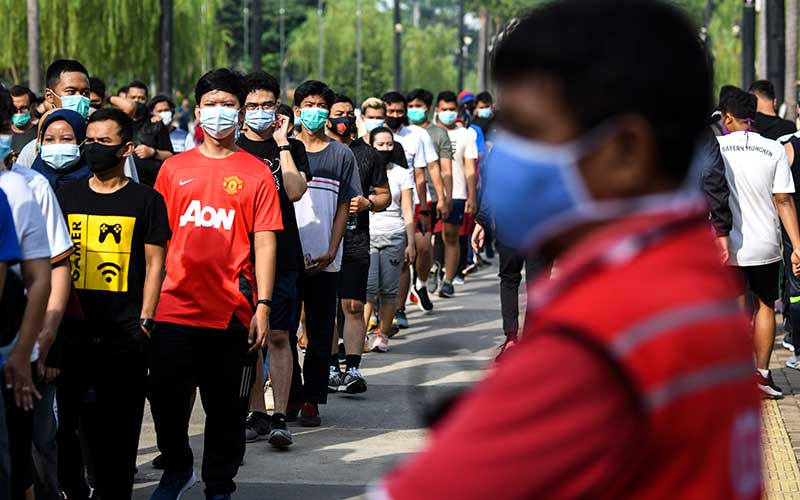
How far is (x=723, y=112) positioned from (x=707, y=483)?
27.5ft

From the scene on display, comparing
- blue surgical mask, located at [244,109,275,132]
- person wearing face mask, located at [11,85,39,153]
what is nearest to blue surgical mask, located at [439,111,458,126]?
person wearing face mask, located at [11,85,39,153]

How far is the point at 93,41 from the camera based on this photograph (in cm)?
3294

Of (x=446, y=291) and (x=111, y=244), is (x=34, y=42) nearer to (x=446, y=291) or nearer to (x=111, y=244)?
(x=446, y=291)

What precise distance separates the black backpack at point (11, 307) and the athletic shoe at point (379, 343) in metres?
7.10

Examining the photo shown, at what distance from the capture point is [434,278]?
16641mm

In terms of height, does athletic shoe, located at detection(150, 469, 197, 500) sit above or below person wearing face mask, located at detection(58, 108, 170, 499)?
below

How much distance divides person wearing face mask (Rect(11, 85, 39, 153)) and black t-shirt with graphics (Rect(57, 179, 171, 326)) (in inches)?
183

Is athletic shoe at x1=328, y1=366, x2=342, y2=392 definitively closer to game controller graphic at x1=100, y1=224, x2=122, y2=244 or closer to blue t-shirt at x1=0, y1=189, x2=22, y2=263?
game controller graphic at x1=100, y1=224, x2=122, y2=244

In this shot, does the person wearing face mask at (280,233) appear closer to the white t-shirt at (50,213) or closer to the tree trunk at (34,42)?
the white t-shirt at (50,213)

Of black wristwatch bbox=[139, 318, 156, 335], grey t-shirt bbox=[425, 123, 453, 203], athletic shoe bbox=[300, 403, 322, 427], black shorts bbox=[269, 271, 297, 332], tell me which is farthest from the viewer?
grey t-shirt bbox=[425, 123, 453, 203]

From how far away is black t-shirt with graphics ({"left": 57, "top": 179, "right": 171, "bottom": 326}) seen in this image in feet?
20.0

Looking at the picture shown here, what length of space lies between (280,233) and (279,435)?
3.64 ft

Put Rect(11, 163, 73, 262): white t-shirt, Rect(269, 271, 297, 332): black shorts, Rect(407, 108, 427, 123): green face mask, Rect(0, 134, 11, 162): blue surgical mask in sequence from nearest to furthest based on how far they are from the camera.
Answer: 1. Rect(0, 134, 11, 162): blue surgical mask
2. Rect(11, 163, 73, 262): white t-shirt
3. Rect(269, 271, 297, 332): black shorts
4. Rect(407, 108, 427, 123): green face mask

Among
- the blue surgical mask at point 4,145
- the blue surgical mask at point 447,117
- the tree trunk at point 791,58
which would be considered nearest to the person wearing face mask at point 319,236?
the blue surgical mask at point 4,145
